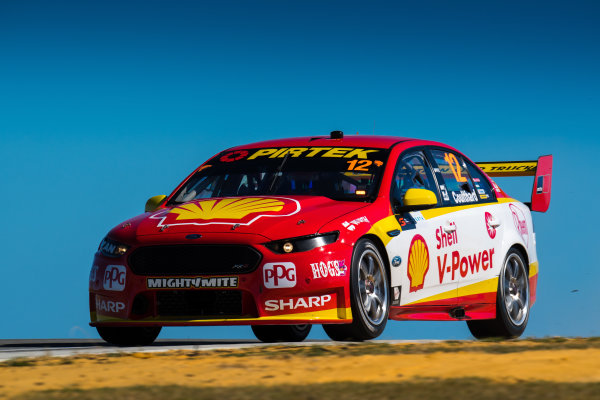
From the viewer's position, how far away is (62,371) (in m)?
6.26

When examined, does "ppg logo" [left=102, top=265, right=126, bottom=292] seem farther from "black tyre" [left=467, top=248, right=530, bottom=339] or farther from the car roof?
"black tyre" [left=467, top=248, right=530, bottom=339]

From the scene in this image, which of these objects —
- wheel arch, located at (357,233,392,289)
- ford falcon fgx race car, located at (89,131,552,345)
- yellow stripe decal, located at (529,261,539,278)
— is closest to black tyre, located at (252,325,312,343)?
ford falcon fgx race car, located at (89,131,552,345)

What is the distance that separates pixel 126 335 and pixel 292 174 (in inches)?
72.0

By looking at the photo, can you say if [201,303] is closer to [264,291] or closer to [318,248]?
[264,291]

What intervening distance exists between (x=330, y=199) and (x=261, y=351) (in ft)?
6.02

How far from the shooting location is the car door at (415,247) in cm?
861

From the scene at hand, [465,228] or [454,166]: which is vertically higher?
[454,166]

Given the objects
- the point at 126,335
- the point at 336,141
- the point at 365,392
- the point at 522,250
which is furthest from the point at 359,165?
the point at 365,392

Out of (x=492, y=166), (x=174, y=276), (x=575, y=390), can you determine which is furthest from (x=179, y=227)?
(x=492, y=166)

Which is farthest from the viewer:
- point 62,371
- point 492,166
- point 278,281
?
point 492,166

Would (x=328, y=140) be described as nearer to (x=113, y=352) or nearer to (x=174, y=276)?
(x=174, y=276)

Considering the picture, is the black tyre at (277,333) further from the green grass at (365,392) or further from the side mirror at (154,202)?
the green grass at (365,392)

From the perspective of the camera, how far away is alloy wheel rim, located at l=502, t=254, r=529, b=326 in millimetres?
10281

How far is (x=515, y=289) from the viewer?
34.7ft
